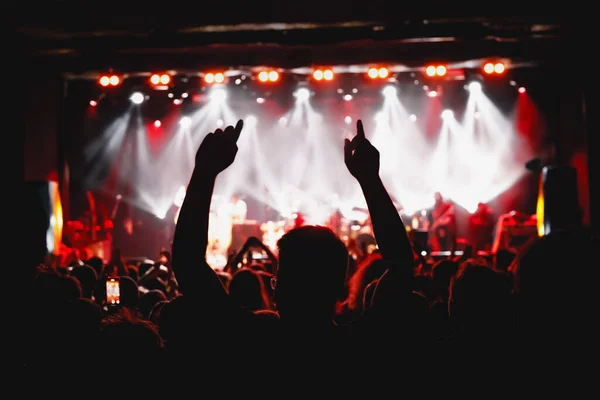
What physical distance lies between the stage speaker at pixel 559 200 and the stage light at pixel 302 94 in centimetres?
698

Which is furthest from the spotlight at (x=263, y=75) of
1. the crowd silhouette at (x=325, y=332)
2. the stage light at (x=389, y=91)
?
the crowd silhouette at (x=325, y=332)

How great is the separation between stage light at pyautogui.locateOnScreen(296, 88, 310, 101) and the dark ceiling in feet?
→ 12.4

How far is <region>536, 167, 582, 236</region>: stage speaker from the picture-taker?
32.9ft

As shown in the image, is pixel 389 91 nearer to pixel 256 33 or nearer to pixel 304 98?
pixel 304 98

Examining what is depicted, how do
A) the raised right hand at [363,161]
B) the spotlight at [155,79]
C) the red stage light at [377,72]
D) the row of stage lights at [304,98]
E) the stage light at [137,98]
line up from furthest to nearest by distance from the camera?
1. the row of stage lights at [304,98]
2. the stage light at [137,98]
3. the spotlight at [155,79]
4. the red stage light at [377,72]
5. the raised right hand at [363,161]

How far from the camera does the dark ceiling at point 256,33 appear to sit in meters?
9.77

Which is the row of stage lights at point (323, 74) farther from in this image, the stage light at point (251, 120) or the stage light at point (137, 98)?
the stage light at point (251, 120)

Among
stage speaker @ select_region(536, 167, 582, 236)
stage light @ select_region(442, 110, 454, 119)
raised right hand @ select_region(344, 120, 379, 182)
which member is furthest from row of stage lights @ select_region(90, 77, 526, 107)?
raised right hand @ select_region(344, 120, 379, 182)

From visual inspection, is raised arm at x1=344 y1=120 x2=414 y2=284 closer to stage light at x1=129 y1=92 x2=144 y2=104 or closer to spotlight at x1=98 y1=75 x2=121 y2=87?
spotlight at x1=98 y1=75 x2=121 y2=87

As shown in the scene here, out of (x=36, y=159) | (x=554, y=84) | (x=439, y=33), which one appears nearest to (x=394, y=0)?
(x=439, y=33)

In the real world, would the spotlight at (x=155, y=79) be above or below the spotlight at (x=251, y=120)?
above

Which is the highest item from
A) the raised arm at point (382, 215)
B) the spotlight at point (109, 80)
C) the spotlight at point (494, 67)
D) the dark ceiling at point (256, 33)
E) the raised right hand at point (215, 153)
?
the dark ceiling at point (256, 33)

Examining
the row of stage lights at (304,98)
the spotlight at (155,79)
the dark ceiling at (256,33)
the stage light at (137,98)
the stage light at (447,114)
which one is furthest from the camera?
the stage light at (447,114)

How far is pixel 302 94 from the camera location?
1593cm
